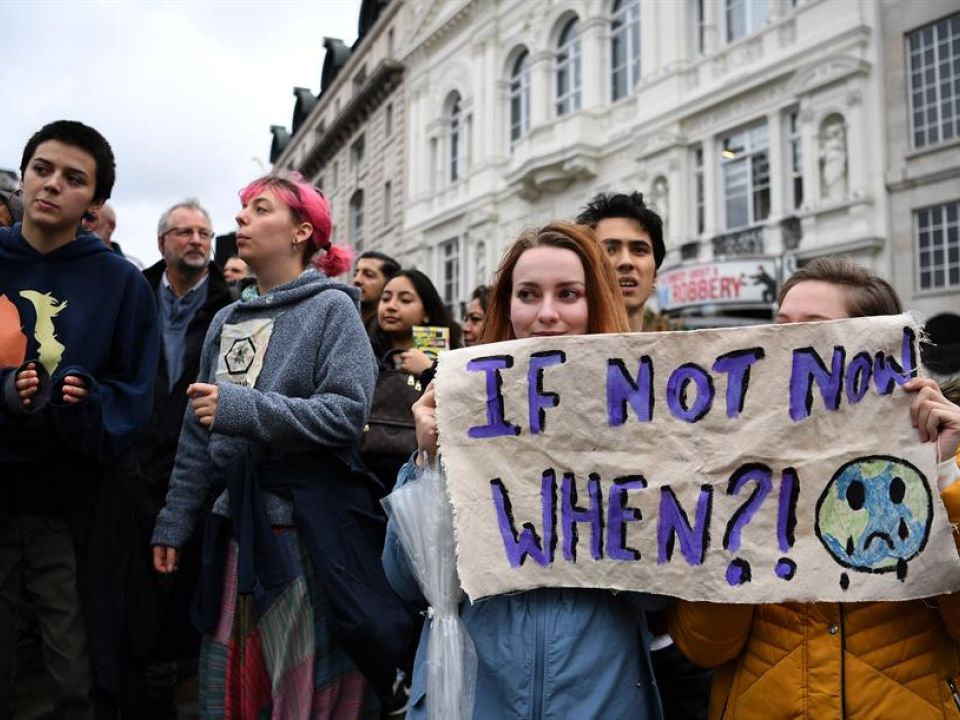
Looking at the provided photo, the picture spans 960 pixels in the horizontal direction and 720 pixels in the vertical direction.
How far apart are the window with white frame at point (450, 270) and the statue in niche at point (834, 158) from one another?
40.2 ft

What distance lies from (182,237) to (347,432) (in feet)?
7.55

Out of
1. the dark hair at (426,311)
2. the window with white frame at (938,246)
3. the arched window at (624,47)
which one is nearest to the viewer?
the dark hair at (426,311)

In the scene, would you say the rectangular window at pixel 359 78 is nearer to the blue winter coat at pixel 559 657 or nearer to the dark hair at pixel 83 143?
the dark hair at pixel 83 143

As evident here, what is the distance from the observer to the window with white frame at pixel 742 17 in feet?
50.6

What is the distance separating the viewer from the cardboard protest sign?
1.63 metres

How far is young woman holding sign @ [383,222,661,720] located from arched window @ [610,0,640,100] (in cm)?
1763

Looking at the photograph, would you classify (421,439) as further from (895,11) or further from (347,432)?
(895,11)

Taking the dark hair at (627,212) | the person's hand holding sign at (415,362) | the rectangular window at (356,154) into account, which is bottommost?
the person's hand holding sign at (415,362)

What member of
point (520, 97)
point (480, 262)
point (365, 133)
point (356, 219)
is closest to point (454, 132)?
point (520, 97)

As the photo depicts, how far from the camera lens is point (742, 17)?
15859mm

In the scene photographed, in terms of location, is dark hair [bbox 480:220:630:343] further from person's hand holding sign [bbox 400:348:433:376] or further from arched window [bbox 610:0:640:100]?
arched window [bbox 610:0:640:100]

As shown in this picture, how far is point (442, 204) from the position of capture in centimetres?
2503

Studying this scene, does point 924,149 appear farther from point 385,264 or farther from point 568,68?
point 385,264

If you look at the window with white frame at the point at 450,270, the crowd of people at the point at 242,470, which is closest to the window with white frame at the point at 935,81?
the crowd of people at the point at 242,470
